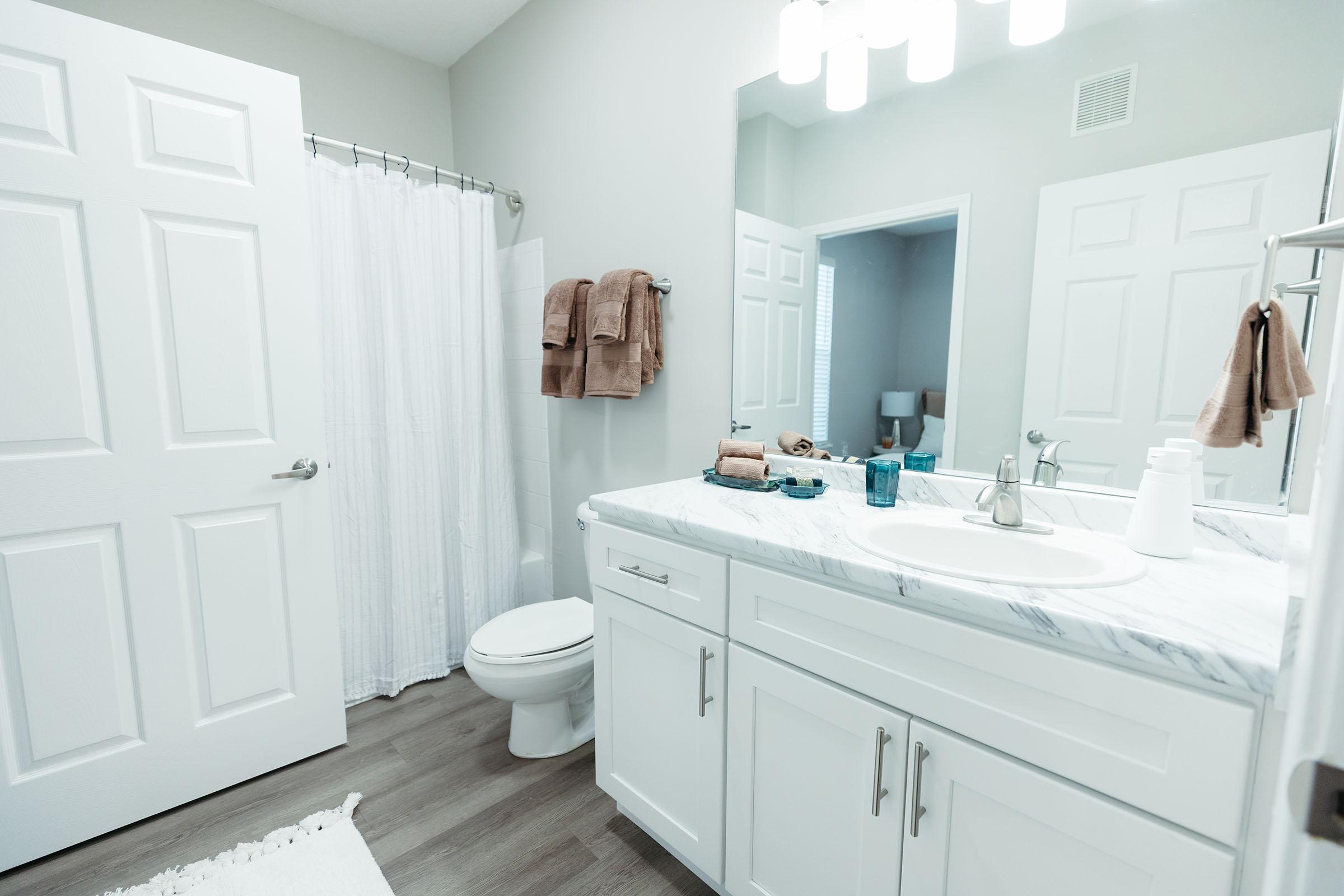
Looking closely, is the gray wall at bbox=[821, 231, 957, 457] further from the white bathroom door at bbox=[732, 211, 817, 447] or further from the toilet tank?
the toilet tank

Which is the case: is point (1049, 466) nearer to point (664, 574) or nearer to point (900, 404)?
point (900, 404)

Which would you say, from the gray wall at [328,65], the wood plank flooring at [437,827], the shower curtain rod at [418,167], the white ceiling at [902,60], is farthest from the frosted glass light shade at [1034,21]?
the gray wall at [328,65]

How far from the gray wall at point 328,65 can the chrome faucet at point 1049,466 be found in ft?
9.12

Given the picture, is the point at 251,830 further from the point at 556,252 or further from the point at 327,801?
the point at 556,252

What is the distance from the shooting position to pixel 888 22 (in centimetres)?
138

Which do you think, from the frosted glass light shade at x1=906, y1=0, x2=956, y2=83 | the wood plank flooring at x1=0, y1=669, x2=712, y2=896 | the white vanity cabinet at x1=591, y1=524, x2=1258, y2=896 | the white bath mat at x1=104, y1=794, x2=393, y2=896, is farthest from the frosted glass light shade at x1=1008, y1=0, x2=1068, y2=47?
the white bath mat at x1=104, y1=794, x2=393, y2=896

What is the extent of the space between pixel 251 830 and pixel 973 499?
78.9 inches

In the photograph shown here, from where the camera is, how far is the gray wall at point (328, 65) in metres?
2.10

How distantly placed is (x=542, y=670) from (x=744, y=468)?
834 millimetres

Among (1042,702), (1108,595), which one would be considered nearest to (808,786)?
(1042,702)

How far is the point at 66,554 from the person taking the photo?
1478mm

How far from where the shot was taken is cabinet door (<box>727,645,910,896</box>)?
0.96 metres

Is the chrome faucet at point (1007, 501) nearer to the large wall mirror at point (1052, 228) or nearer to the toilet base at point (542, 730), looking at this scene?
the large wall mirror at point (1052, 228)

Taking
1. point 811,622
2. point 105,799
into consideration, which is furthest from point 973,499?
point 105,799
